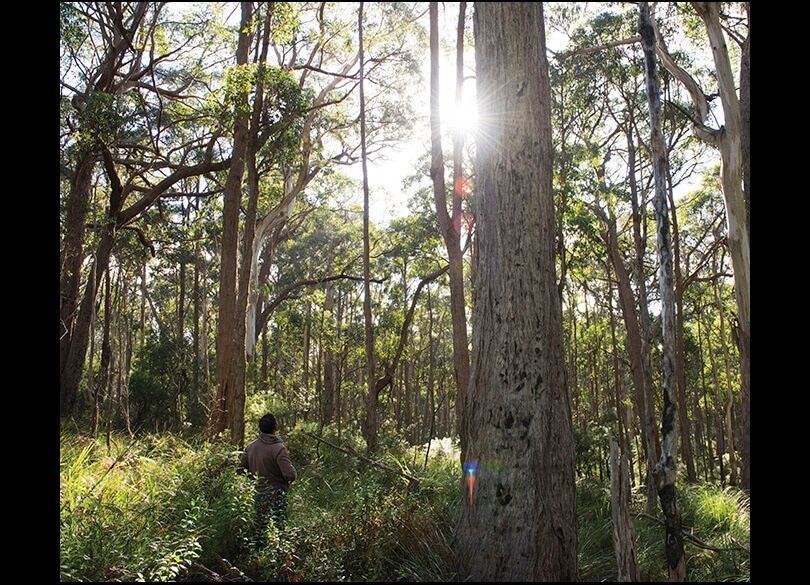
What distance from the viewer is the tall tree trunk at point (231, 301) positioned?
9.73 meters

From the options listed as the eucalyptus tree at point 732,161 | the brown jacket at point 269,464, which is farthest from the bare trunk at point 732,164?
the brown jacket at point 269,464

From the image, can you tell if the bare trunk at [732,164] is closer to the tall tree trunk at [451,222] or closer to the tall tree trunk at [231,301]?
the tall tree trunk at [451,222]

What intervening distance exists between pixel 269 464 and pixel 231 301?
17.0ft

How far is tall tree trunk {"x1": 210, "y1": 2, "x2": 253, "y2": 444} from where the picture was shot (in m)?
9.73

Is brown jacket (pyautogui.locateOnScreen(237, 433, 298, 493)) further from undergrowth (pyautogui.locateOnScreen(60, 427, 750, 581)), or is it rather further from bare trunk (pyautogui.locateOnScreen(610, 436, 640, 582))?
bare trunk (pyautogui.locateOnScreen(610, 436, 640, 582))

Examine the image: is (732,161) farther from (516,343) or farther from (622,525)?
(622,525)

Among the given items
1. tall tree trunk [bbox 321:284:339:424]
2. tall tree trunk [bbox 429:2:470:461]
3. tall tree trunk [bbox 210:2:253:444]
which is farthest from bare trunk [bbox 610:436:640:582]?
tall tree trunk [bbox 321:284:339:424]

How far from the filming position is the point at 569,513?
462 centimetres

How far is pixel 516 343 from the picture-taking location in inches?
188

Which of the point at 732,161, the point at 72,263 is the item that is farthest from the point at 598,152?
the point at 72,263

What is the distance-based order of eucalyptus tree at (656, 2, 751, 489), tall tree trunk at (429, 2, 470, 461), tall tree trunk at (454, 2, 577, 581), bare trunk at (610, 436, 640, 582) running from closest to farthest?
bare trunk at (610, 436, 640, 582)
tall tree trunk at (454, 2, 577, 581)
tall tree trunk at (429, 2, 470, 461)
eucalyptus tree at (656, 2, 751, 489)

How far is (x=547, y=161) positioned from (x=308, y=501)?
545 cm

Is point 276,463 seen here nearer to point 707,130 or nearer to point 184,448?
point 184,448

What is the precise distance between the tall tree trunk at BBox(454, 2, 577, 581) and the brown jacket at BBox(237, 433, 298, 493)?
207 centimetres
